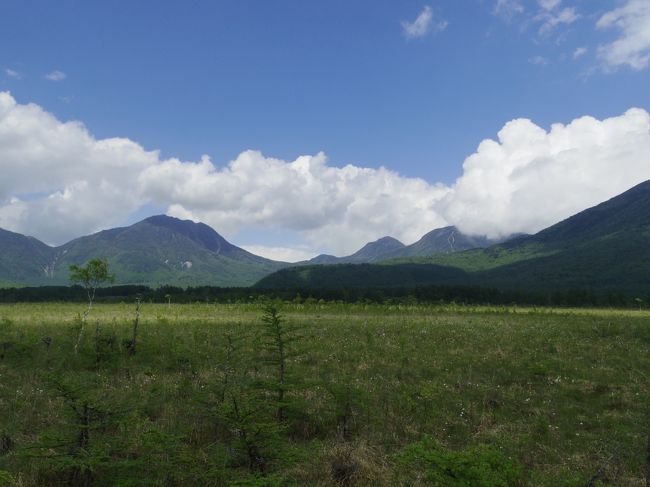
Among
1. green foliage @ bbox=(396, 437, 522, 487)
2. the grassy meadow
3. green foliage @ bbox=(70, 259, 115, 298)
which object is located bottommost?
the grassy meadow

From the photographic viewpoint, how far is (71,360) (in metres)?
18.3

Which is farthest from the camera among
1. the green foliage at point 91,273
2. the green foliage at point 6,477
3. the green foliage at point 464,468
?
the green foliage at point 91,273

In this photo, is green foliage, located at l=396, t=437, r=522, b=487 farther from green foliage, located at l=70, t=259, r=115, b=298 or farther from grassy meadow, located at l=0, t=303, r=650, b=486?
green foliage, located at l=70, t=259, r=115, b=298

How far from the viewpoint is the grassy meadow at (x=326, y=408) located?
26.2 feet

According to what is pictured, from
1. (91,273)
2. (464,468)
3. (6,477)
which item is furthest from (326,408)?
(91,273)

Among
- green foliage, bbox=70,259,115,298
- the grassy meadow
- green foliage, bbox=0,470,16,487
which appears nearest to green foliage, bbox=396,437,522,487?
the grassy meadow

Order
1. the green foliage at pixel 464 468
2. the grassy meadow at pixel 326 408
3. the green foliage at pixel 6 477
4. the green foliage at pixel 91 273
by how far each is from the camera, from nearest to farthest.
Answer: the green foliage at pixel 464 468, the green foliage at pixel 6 477, the grassy meadow at pixel 326 408, the green foliage at pixel 91 273

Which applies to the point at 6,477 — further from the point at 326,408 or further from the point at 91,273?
the point at 91,273

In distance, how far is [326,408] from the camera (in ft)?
44.2

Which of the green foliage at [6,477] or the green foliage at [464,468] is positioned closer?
the green foliage at [464,468]

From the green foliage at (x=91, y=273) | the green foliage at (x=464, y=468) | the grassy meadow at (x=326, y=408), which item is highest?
the green foliage at (x=91, y=273)

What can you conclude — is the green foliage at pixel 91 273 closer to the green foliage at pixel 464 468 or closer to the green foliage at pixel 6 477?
the green foliage at pixel 6 477

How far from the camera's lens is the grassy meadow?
798cm

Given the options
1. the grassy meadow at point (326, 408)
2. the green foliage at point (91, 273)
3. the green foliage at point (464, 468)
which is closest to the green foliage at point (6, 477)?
the grassy meadow at point (326, 408)
